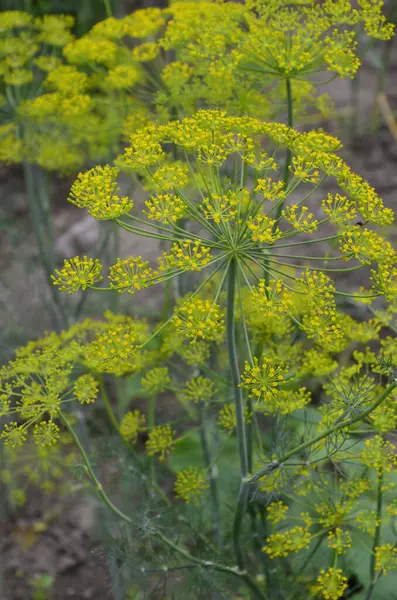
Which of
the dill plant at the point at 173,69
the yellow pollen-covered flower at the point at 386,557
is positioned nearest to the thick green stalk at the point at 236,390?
the yellow pollen-covered flower at the point at 386,557

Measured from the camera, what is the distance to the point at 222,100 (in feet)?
8.49

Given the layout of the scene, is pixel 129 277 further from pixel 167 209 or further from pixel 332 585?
pixel 332 585

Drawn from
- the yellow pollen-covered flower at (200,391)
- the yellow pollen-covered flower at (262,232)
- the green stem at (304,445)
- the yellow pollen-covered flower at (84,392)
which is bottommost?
the yellow pollen-covered flower at (200,391)

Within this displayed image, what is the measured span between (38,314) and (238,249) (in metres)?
3.81

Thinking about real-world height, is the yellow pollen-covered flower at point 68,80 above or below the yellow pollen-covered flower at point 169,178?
above

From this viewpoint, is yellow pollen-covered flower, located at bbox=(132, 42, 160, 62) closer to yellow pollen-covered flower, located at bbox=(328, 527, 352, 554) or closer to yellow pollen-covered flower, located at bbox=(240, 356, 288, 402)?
yellow pollen-covered flower, located at bbox=(240, 356, 288, 402)

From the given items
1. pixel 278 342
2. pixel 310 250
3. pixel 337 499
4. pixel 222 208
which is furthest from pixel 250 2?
pixel 310 250

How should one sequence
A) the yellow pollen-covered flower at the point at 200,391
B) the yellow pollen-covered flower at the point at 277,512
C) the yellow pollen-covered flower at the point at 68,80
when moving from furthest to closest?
1. the yellow pollen-covered flower at the point at 68,80
2. the yellow pollen-covered flower at the point at 200,391
3. the yellow pollen-covered flower at the point at 277,512

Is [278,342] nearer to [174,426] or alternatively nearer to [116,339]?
[116,339]

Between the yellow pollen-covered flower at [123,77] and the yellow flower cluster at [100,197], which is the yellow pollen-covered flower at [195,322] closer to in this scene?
the yellow flower cluster at [100,197]

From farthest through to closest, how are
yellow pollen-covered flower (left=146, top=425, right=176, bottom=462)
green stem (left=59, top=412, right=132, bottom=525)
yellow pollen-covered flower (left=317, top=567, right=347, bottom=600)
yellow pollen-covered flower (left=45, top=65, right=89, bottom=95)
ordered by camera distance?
1. yellow pollen-covered flower (left=45, top=65, right=89, bottom=95)
2. yellow pollen-covered flower (left=146, top=425, right=176, bottom=462)
3. yellow pollen-covered flower (left=317, top=567, right=347, bottom=600)
4. green stem (left=59, top=412, right=132, bottom=525)

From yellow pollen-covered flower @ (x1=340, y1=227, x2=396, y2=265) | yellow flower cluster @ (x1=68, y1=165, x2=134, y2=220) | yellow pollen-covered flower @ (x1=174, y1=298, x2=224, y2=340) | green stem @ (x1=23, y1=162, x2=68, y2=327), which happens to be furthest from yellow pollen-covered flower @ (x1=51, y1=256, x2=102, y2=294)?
green stem @ (x1=23, y1=162, x2=68, y2=327)


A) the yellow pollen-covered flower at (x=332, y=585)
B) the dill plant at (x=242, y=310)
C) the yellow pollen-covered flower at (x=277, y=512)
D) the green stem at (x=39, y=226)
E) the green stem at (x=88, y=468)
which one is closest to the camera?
the dill plant at (x=242, y=310)

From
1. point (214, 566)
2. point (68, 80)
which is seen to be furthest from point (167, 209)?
point (68, 80)
